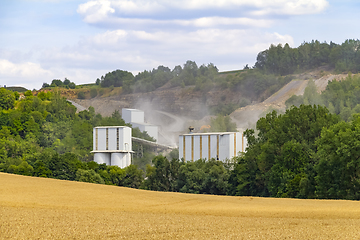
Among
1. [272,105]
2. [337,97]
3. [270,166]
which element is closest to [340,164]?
[270,166]

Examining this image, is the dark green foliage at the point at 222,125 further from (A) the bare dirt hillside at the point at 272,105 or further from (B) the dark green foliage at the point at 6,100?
(B) the dark green foliage at the point at 6,100

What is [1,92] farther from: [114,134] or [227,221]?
[227,221]

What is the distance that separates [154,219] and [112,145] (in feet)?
248

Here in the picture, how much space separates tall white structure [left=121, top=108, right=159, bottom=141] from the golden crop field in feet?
347

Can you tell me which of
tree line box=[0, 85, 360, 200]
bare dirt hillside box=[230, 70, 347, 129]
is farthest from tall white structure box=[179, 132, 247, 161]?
bare dirt hillside box=[230, 70, 347, 129]

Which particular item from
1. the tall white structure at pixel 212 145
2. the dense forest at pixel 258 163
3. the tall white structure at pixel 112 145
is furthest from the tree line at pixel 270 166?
the tall white structure at pixel 212 145

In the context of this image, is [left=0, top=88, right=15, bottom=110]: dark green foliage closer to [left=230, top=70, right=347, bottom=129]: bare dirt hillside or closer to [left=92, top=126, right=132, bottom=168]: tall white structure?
[left=92, top=126, right=132, bottom=168]: tall white structure

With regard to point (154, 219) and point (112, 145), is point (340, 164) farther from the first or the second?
point (112, 145)

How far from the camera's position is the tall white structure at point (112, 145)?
100 meters

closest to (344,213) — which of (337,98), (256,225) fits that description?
(256,225)

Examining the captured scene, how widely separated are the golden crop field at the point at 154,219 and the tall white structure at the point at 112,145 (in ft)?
194

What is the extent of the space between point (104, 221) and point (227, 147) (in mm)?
71663

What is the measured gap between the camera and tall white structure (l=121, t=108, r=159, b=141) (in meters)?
147

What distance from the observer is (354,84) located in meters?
158
